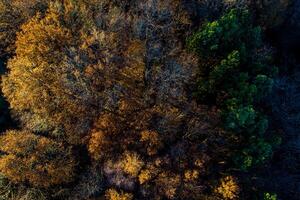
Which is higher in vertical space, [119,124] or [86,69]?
[86,69]

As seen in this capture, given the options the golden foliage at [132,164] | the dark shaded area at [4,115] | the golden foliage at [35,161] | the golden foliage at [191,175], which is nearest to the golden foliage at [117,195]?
the golden foliage at [132,164]

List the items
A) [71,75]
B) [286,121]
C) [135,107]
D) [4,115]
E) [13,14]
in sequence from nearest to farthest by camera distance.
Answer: [71,75] < [135,107] < [13,14] < [286,121] < [4,115]

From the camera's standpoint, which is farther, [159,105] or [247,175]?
[247,175]

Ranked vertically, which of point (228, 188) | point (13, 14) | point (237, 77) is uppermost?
point (13, 14)

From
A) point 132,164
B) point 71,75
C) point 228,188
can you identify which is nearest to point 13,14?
point 71,75

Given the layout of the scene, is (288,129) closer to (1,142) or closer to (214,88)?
(214,88)

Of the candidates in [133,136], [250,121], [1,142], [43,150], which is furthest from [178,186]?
[1,142]

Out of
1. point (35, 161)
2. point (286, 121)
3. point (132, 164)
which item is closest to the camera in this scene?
point (132, 164)

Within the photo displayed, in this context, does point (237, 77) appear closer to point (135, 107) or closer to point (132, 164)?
point (135, 107)
